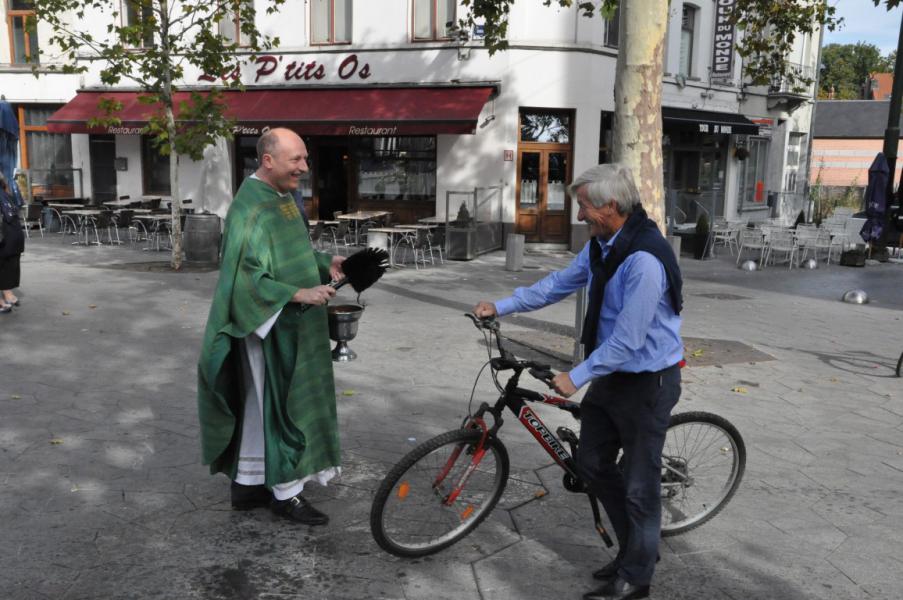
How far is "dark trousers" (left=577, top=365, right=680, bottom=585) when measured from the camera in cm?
327

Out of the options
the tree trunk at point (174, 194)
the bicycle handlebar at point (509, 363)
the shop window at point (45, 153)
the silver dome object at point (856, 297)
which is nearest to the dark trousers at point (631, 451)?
the bicycle handlebar at point (509, 363)

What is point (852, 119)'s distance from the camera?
51.8m

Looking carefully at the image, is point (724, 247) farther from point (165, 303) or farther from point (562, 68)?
point (165, 303)

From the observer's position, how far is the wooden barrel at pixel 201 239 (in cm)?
1401

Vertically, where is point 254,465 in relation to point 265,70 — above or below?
below

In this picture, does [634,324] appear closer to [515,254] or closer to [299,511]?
[299,511]

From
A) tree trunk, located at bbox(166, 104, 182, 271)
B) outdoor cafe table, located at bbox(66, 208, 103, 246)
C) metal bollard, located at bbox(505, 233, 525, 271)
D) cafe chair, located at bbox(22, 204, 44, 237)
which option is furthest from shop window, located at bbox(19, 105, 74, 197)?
metal bollard, located at bbox(505, 233, 525, 271)

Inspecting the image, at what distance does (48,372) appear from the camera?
6.78m

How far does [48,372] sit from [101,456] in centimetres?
224

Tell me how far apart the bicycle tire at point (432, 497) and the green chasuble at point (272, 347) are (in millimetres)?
560

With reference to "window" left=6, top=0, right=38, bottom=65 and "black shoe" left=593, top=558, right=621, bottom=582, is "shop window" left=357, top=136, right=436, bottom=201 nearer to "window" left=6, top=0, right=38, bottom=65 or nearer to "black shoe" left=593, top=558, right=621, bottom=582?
"window" left=6, top=0, right=38, bottom=65

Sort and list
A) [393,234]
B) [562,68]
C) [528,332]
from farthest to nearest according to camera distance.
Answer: [562,68]
[393,234]
[528,332]

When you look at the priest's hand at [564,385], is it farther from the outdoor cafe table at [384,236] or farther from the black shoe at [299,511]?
the outdoor cafe table at [384,236]

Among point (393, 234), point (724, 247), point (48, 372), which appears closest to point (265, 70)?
point (393, 234)
